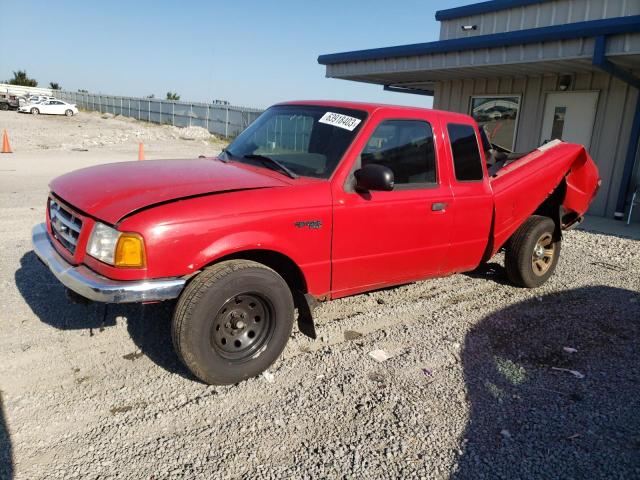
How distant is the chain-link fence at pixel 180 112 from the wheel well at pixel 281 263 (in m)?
20.0

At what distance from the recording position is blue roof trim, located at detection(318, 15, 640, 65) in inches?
312

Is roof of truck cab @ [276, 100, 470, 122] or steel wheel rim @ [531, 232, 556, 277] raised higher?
roof of truck cab @ [276, 100, 470, 122]

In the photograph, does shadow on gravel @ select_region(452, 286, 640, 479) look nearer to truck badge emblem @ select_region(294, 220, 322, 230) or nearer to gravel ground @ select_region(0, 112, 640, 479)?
gravel ground @ select_region(0, 112, 640, 479)

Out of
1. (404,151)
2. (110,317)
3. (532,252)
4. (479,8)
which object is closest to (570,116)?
(479,8)

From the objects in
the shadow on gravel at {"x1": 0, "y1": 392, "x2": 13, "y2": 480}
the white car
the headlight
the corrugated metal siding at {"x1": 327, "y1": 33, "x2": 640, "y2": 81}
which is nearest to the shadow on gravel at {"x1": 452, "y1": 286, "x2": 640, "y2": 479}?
the headlight

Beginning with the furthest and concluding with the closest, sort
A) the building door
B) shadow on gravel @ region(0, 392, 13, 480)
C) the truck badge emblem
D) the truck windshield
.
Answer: the building door → the truck windshield → the truck badge emblem → shadow on gravel @ region(0, 392, 13, 480)

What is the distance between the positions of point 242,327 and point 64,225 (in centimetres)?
143

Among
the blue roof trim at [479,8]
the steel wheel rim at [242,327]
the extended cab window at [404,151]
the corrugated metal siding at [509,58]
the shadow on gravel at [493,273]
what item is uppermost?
the blue roof trim at [479,8]

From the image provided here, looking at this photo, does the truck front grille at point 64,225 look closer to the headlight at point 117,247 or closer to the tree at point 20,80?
the headlight at point 117,247

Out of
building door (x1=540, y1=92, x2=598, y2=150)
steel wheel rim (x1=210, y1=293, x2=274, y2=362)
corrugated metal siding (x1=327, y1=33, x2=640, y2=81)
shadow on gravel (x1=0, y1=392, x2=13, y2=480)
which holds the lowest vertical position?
shadow on gravel (x1=0, y1=392, x2=13, y2=480)

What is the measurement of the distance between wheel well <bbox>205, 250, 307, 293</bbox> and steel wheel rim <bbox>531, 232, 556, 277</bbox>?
310 cm

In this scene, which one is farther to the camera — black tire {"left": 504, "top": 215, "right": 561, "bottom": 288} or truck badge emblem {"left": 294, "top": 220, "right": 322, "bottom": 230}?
black tire {"left": 504, "top": 215, "right": 561, "bottom": 288}

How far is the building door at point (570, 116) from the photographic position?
10.1 meters

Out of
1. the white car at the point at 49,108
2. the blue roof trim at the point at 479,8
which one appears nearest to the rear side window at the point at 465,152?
the blue roof trim at the point at 479,8
